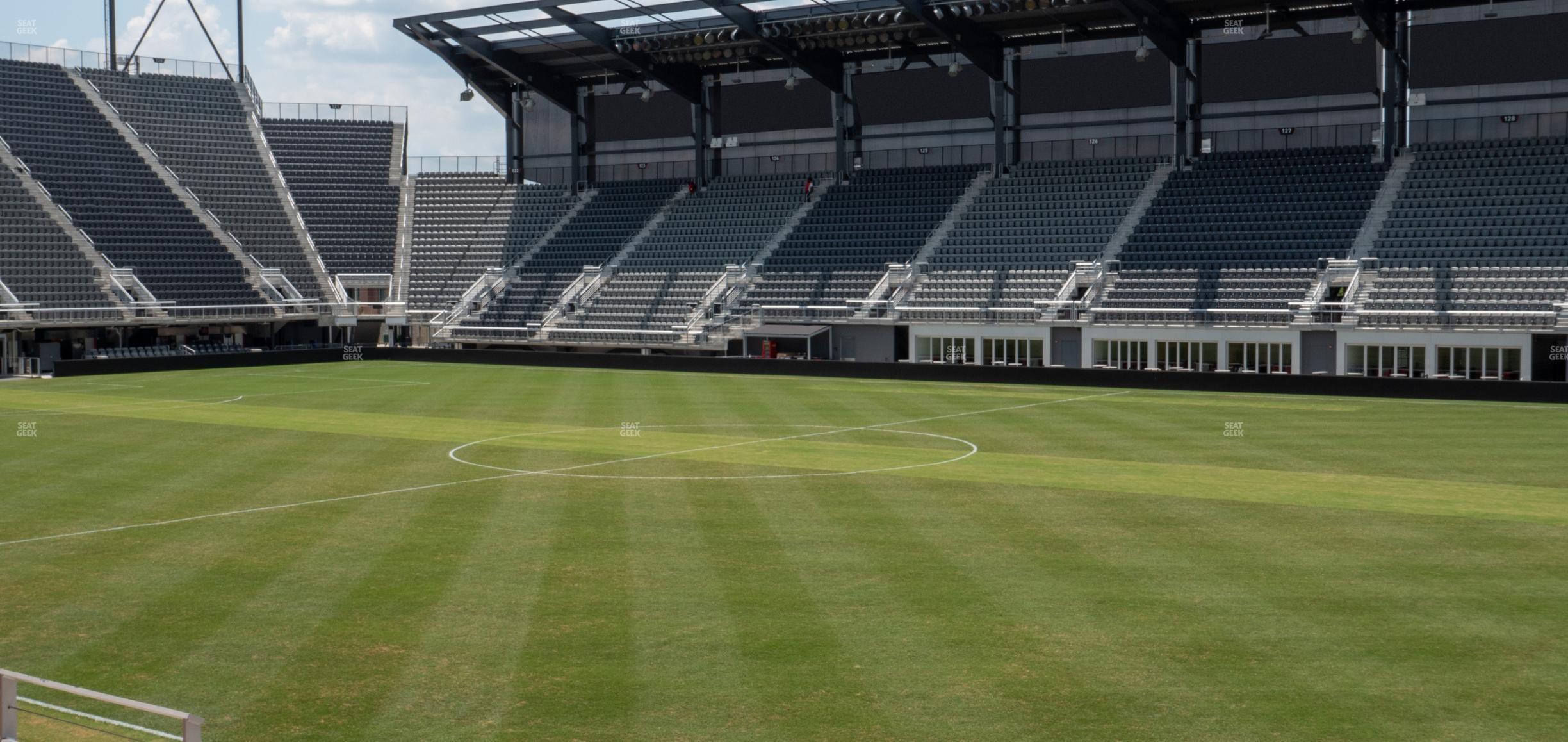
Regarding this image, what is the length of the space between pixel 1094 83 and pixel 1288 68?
8353 millimetres

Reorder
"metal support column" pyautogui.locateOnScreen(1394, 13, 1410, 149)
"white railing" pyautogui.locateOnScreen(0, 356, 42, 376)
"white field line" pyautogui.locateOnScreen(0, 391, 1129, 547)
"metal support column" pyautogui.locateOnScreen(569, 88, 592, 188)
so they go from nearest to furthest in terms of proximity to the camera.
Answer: "white field line" pyautogui.locateOnScreen(0, 391, 1129, 547) → "white railing" pyautogui.locateOnScreen(0, 356, 42, 376) → "metal support column" pyautogui.locateOnScreen(1394, 13, 1410, 149) → "metal support column" pyautogui.locateOnScreen(569, 88, 592, 188)

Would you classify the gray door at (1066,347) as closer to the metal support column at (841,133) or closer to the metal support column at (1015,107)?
the metal support column at (1015,107)

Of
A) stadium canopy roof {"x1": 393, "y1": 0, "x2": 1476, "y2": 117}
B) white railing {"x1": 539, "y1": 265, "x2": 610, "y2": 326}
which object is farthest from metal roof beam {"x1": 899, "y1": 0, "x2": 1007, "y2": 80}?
white railing {"x1": 539, "y1": 265, "x2": 610, "y2": 326}

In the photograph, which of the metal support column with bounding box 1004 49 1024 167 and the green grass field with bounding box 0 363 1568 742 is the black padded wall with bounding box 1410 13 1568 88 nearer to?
the metal support column with bounding box 1004 49 1024 167

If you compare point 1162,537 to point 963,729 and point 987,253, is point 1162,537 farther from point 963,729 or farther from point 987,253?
point 987,253

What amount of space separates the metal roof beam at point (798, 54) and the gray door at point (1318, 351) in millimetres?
27069

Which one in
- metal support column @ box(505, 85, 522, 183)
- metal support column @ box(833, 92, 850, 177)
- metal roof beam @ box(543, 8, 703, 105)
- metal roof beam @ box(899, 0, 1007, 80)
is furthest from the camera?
metal support column @ box(505, 85, 522, 183)

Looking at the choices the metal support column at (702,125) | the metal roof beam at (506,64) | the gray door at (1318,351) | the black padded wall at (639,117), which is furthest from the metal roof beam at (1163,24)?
the metal roof beam at (506,64)

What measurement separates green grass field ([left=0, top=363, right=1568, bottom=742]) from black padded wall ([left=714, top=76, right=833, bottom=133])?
41696 mm

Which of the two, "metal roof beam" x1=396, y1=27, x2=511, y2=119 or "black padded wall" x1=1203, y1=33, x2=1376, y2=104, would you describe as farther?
"metal roof beam" x1=396, y1=27, x2=511, y2=119

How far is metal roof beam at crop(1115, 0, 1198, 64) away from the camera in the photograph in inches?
2153

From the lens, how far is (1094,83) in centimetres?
6216

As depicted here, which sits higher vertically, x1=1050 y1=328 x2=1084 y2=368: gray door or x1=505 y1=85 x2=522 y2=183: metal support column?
x1=505 y1=85 x2=522 y2=183: metal support column

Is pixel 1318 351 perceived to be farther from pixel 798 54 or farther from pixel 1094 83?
pixel 798 54
